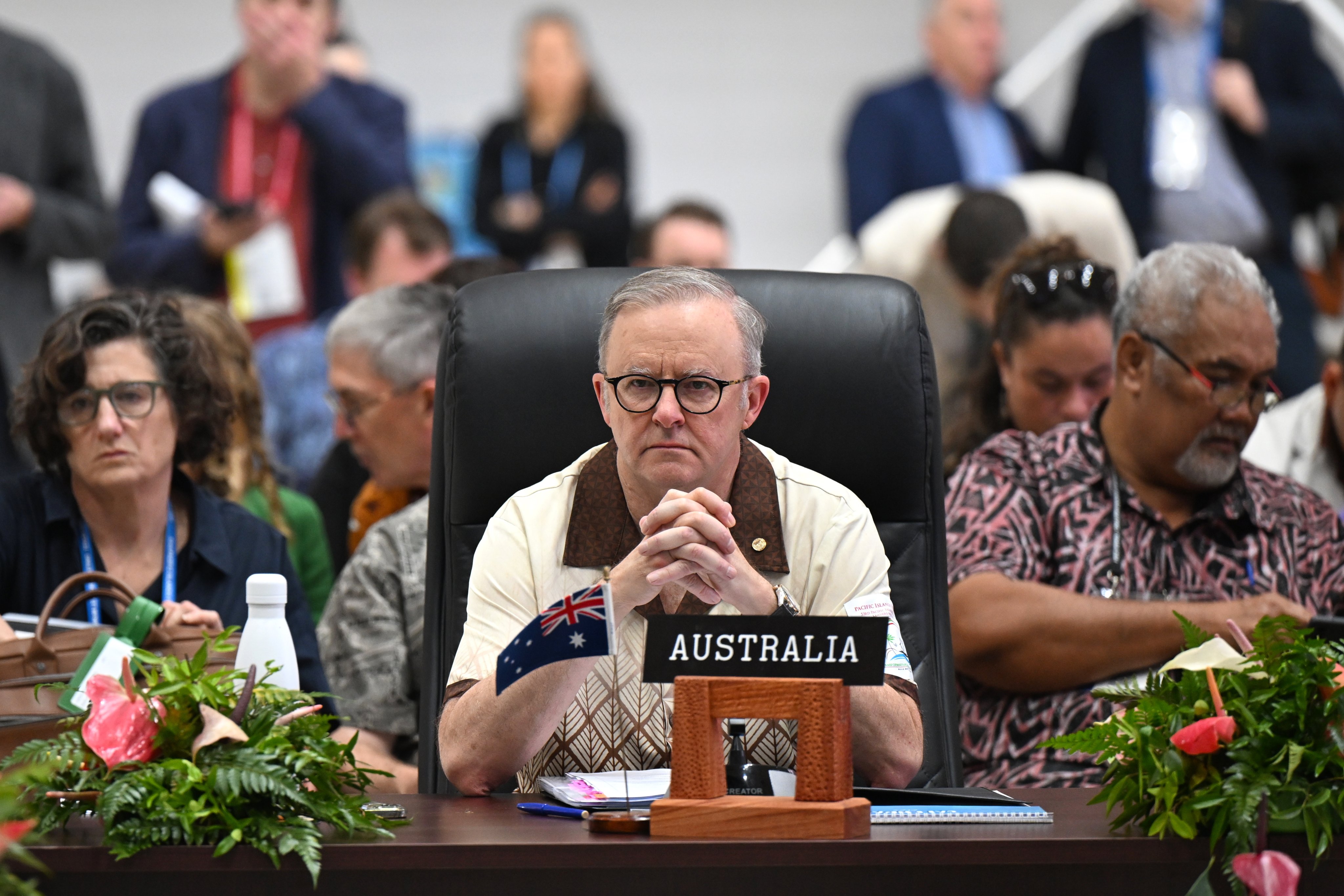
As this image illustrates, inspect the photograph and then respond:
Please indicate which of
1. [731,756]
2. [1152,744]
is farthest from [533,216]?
[1152,744]

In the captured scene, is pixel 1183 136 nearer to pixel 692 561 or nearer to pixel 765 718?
pixel 692 561

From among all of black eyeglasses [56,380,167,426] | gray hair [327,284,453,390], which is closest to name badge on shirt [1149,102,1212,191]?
gray hair [327,284,453,390]

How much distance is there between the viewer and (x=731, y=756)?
6.53 feet

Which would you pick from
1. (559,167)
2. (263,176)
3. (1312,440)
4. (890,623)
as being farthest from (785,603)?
(559,167)

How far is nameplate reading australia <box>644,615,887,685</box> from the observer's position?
1.64 metres

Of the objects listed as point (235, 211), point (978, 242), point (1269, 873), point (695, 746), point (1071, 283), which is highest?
point (235, 211)

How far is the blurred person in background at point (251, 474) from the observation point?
10.3 feet

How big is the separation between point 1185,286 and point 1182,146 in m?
2.52

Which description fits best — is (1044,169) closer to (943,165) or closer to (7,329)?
(943,165)

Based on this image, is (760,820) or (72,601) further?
(72,601)

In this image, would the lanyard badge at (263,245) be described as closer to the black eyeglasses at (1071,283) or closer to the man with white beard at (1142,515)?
the black eyeglasses at (1071,283)

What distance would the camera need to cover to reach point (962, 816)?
1.69 meters

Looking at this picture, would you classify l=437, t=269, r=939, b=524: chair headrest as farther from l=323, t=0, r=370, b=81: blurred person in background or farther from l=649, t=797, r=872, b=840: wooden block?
l=323, t=0, r=370, b=81: blurred person in background

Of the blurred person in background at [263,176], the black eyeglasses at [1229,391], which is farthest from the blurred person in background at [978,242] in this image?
the blurred person in background at [263,176]
